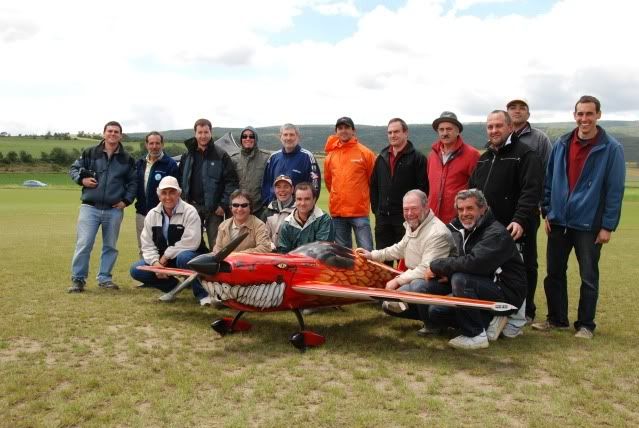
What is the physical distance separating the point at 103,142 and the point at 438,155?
482 centimetres

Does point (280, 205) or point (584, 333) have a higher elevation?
point (280, 205)

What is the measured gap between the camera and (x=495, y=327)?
229 inches

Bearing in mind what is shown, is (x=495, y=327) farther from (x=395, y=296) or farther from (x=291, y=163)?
(x=291, y=163)

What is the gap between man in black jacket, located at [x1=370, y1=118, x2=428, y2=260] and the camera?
729 centimetres

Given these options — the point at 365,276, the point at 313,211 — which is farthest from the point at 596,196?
the point at 313,211

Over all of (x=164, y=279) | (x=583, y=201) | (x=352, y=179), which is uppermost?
(x=352, y=179)

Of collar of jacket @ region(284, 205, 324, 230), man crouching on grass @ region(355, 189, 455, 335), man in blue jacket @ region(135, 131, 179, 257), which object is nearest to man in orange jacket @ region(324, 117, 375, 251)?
collar of jacket @ region(284, 205, 324, 230)

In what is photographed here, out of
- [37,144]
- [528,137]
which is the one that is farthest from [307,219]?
[37,144]

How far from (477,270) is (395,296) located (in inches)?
36.8

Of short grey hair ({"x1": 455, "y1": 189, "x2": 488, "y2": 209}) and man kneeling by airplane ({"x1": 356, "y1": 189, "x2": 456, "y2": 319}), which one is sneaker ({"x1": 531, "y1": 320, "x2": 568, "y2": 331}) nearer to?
man kneeling by airplane ({"x1": 356, "y1": 189, "x2": 456, "y2": 319})

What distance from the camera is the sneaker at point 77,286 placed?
7.91 m

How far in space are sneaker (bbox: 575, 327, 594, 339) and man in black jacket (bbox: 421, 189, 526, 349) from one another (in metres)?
0.74

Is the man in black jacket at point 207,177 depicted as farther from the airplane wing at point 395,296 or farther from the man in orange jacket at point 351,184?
the airplane wing at point 395,296

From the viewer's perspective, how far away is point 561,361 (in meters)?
5.07
